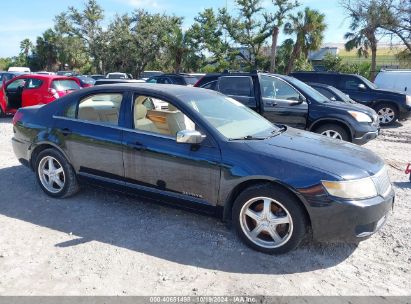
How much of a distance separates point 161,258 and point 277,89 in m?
5.32

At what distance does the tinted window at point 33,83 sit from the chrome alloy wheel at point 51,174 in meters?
6.95

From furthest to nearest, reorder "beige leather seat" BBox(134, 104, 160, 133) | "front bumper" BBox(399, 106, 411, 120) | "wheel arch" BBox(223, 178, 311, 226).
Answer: "front bumper" BBox(399, 106, 411, 120), "beige leather seat" BBox(134, 104, 160, 133), "wheel arch" BBox(223, 178, 311, 226)

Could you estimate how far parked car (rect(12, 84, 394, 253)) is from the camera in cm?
323

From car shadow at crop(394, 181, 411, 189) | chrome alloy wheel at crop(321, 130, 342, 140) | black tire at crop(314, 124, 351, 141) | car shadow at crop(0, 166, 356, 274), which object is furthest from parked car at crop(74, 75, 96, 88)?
car shadow at crop(394, 181, 411, 189)

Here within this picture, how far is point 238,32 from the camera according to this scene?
1204 inches

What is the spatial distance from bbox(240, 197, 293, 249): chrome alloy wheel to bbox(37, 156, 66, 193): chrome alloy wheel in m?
2.48

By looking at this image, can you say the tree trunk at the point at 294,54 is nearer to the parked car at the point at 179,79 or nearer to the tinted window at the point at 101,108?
the parked car at the point at 179,79

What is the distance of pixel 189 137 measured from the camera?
11.6ft

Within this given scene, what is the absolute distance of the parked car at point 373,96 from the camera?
1209 centimetres

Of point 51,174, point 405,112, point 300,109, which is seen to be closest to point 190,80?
point 405,112

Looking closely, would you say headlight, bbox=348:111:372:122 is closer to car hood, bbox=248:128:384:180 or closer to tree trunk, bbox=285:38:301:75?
car hood, bbox=248:128:384:180

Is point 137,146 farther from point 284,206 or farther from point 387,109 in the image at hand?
point 387,109

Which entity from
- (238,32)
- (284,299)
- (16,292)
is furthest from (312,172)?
(238,32)

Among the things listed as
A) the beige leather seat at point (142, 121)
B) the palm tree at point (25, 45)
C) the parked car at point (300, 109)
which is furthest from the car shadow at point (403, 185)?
the palm tree at point (25, 45)
